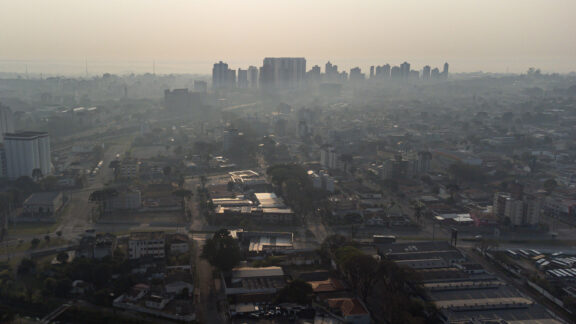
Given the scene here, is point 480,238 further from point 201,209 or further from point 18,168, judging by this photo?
point 18,168

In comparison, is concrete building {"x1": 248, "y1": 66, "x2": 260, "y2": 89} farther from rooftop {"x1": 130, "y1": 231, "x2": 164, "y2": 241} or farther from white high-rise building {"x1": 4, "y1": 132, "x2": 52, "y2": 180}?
rooftop {"x1": 130, "y1": 231, "x2": 164, "y2": 241}

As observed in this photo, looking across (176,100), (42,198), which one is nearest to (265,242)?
(42,198)

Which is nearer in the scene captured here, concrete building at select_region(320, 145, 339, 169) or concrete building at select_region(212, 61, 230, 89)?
concrete building at select_region(320, 145, 339, 169)

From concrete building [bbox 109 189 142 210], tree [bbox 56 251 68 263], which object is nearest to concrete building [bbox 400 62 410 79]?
concrete building [bbox 109 189 142 210]

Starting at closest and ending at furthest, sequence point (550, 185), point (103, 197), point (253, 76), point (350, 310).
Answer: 1. point (350, 310)
2. point (103, 197)
3. point (550, 185)
4. point (253, 76)

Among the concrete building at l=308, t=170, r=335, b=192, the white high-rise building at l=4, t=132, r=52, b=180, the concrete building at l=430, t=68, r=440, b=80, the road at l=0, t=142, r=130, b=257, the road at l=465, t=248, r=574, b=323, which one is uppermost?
the concrete building at l=430, t=68, r=440, b=80

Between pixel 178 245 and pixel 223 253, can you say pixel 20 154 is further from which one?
pixel 223 253

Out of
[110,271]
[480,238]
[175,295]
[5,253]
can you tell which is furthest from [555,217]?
[5,253]
